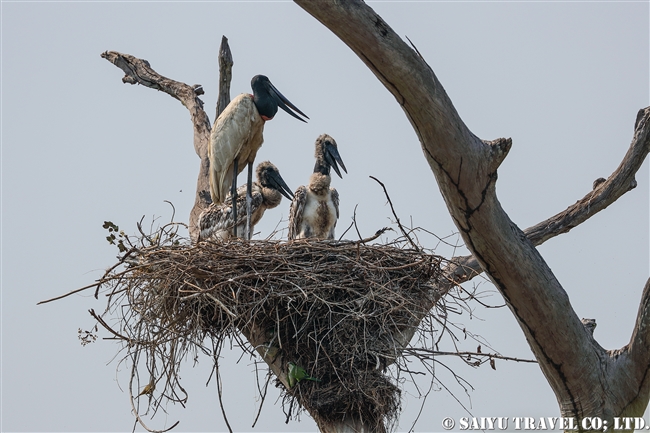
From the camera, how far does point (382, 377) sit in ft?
18.1

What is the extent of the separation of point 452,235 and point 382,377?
1023 millimetres

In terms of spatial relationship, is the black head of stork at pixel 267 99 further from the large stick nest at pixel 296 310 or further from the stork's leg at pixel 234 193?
the large stick nest at pixel 296 310

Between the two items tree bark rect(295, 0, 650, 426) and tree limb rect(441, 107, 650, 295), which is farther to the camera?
tree limb rect(441, 107, 650, 295)

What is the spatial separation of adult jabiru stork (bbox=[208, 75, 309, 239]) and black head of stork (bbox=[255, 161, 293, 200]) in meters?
0.56

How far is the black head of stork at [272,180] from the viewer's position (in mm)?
8359

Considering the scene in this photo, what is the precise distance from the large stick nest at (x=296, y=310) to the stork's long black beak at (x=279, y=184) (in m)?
2.69

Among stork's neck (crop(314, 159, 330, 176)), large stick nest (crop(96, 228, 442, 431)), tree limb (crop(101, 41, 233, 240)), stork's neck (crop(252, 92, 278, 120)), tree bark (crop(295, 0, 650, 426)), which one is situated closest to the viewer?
tree bark (crop(295, 0, 650, 426))

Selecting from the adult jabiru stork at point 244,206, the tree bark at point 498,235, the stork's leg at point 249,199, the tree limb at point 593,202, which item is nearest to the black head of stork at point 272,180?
the adult jabiru stork at point 244,206

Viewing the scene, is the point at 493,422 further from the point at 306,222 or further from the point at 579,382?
the point at 306,222


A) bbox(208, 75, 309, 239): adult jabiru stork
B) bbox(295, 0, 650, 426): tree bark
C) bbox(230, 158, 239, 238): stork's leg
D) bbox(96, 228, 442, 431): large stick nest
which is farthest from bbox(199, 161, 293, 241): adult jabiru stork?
bbox(295, 0, 650, 426): tree bark

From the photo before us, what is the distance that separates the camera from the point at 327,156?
316 inches

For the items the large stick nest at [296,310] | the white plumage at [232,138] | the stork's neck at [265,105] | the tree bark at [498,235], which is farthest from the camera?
the stork's neck at [265,105]

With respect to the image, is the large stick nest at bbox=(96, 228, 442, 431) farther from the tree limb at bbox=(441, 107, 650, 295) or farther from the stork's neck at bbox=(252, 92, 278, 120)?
the stork's neck at bbox=(252, 92, 278, 120)

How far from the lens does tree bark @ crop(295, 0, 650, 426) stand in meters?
4.02
